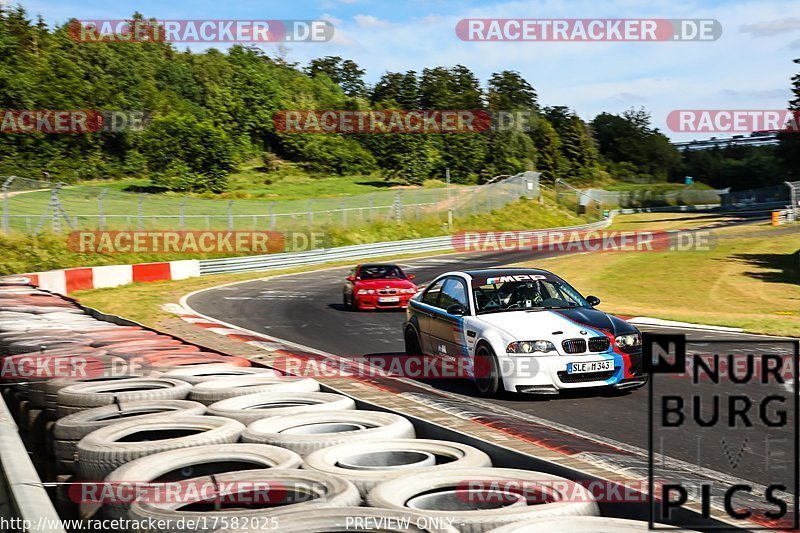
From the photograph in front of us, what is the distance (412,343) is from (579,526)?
8.51 metres

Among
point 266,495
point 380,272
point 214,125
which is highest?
point 214,125

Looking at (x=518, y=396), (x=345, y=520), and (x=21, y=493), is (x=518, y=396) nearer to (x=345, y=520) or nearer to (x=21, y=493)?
(x=345, y=520)

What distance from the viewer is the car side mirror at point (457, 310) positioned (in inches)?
407

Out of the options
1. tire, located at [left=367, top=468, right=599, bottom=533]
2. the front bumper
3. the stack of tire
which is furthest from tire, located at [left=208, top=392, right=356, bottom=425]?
the front bumper

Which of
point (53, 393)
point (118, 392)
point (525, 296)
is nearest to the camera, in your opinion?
point (118, 392)

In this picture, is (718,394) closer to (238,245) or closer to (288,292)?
(288,292)

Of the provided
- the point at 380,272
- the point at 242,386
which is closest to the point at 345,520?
the point at 242,386

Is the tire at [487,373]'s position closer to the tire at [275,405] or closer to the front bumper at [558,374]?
the front bumper at [558,374]

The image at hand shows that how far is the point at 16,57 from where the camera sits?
249 ft

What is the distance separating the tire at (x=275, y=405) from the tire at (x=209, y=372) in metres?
0.98

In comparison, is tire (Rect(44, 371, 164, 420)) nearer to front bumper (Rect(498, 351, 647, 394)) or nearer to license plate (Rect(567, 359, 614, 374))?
front bumper (Rect(498, 351, 647, 394))

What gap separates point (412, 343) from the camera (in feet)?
39.4

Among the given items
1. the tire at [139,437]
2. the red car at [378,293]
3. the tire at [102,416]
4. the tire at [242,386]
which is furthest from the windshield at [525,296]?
the red car at [378,293]

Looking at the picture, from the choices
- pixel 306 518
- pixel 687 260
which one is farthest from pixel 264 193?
pixel 306 518
